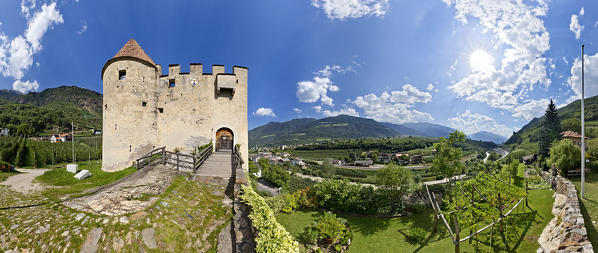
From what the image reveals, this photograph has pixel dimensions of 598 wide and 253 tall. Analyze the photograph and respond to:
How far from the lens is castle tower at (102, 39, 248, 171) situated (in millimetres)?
14258

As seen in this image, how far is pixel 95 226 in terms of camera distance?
5605mm

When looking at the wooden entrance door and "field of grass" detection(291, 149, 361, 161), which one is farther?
"field of grass" detection(291, 149, 361, 161)

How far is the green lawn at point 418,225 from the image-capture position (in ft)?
29.8

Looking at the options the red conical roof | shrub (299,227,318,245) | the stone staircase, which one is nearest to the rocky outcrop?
the stone staircase

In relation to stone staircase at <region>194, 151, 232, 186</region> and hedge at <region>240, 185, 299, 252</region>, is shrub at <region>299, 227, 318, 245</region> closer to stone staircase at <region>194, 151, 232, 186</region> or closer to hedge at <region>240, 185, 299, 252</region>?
stone staircase at <region>194, 151, 232, 186</region>

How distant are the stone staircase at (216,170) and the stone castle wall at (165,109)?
7.69 feet

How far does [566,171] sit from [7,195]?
34.5 m

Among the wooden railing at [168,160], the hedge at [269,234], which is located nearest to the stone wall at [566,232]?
the hedge at [269,234]

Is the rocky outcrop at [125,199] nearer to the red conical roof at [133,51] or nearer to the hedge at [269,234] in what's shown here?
the hedge at [269,234]

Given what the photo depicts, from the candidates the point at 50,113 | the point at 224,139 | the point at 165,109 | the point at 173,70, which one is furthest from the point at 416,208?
the point at 50,113

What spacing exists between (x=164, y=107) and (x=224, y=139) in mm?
4894

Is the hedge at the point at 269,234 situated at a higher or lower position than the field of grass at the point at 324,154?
higher

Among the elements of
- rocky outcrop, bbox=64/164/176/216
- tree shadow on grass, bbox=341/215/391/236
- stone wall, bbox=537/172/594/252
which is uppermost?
rocky outcrop, bbox=64/164/176/216

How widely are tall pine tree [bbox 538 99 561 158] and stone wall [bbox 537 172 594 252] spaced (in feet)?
139
